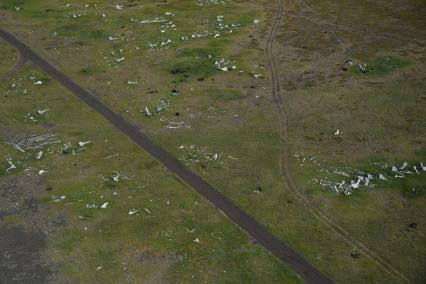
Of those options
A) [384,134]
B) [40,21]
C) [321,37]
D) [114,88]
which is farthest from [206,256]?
[40,21]

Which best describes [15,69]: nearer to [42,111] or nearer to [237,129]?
[42,111]

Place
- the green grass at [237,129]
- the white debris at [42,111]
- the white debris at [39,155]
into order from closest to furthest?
the green grass at [237,129], the white debris at [39,155], the white debris at [42,111]

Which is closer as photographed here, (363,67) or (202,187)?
(202,187)

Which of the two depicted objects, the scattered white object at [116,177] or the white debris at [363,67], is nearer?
the scattered white object at [116,177]

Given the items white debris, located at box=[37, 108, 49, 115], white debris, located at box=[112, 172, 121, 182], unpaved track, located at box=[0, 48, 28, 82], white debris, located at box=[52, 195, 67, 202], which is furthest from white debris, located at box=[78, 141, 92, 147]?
unpaved track, located at box=[0, 48, 28, 82]

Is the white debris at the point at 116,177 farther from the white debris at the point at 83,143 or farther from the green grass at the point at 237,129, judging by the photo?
the white debris at the point at 83,143

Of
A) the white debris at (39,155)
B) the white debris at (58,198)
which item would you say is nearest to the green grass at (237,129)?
the white debris at (58,198)

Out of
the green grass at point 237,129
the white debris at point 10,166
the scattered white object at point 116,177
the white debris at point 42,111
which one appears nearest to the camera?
the green grass at point 237,129

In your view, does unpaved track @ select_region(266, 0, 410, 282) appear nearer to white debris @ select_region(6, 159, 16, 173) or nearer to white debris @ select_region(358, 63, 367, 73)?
white debris @ select_region(358, 63, 367, 73)

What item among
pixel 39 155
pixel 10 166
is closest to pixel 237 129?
pixel 39 155
